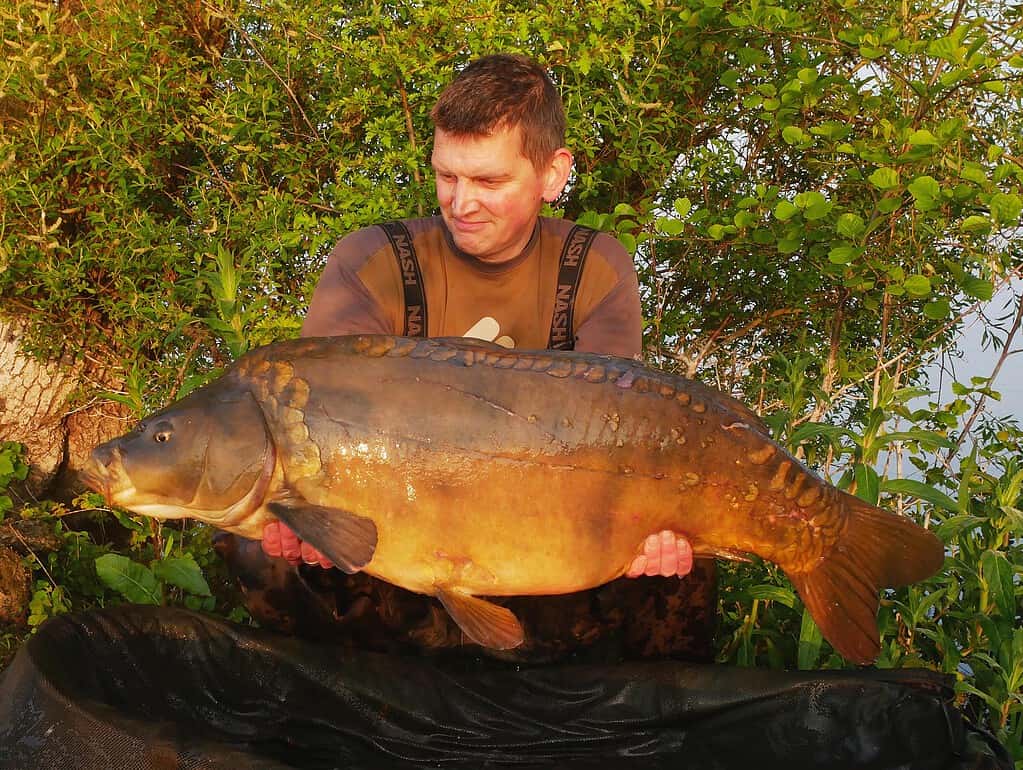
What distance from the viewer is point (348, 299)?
2141 millimetres

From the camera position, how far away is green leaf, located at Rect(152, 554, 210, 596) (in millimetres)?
2523

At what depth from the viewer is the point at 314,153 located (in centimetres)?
353

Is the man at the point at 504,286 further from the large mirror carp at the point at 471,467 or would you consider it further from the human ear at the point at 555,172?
the large mirror carp at the point at 471,467

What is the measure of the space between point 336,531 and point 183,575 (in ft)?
3.86

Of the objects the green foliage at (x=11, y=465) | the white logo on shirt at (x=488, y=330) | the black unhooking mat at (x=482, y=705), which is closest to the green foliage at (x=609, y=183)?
the green foliage at (x=11, y=465)

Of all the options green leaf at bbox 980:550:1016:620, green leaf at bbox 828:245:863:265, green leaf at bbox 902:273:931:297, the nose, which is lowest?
green leaf at bbox 980:550:1016:620

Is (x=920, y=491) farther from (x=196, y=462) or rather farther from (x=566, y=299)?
(x=196, y=462)

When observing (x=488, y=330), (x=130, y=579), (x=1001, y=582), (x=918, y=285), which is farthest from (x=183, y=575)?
(x=918, y=285)

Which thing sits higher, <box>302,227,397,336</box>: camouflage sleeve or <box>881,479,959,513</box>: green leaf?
<box>302,227,397,336</box>: camouflage sleeve

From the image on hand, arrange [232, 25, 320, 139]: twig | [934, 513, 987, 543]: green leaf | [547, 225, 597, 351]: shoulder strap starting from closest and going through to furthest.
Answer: [934, 513, 987, 543]: green leaf < [547, 225, 597, 351]: shoulder strap < [232, 25, 320, 139]: twig

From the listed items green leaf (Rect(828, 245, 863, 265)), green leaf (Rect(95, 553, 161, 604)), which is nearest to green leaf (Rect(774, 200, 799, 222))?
green leaf (Rect(828, 245, 863, 265))

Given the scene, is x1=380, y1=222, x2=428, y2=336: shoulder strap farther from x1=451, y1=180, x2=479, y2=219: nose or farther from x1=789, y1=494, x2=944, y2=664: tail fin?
x1=789, y1=494, x2=944, y2=664: tail fin

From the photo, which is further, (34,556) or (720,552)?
(34,556)

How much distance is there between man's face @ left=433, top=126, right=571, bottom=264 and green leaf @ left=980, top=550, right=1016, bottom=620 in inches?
53.9
